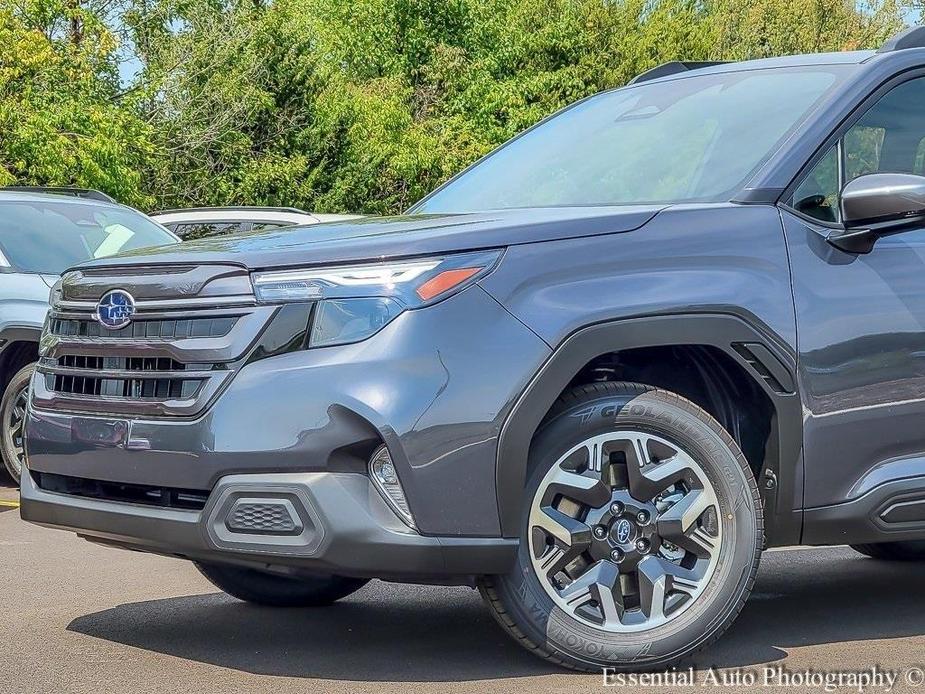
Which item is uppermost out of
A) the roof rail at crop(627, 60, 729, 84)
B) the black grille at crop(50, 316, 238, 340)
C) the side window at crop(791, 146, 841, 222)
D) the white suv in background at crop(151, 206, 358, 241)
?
the roof rail at crop(627, 60, 729, 84)

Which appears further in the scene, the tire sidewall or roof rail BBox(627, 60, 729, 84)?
roof rail BBox(627, 60, 729, 84)

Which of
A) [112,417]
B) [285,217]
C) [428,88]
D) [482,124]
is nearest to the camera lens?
[112,417]

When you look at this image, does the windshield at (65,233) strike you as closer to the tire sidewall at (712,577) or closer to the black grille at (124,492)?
the black grille at (124,492)

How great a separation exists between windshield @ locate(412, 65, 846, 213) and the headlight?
924 millimetres

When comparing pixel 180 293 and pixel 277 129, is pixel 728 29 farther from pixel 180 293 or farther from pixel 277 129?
pixel 180 293

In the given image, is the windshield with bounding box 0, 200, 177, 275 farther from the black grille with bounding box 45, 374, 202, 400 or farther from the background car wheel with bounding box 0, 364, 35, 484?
the black grille with bounding box 45, 374, 202, 400

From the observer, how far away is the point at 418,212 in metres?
5.58

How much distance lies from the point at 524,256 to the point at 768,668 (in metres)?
1.46

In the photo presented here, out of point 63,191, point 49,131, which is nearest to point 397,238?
point 63,191

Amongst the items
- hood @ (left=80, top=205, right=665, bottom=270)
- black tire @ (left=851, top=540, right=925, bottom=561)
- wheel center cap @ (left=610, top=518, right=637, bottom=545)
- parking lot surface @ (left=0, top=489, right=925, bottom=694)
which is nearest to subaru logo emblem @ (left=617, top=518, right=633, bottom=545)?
wheel center cap @ (left=610, top=518, right=637, bottom=545)

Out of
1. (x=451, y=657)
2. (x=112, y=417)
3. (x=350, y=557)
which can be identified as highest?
(x=112, y=417)

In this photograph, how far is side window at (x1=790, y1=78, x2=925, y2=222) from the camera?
477 centimetres

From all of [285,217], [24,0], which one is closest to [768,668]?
[285,217]

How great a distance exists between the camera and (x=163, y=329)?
4277 millimetres
